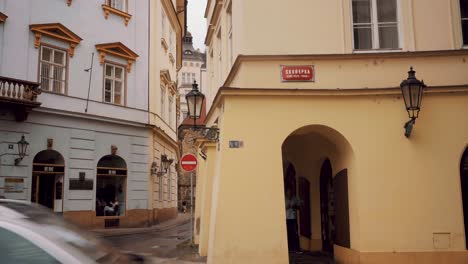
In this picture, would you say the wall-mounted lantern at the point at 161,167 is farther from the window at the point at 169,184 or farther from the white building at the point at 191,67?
the white building at the point at 191,67

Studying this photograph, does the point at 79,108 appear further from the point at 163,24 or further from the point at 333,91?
the point at 333,91

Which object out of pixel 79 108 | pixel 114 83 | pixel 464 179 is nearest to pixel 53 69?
pixel 79 108

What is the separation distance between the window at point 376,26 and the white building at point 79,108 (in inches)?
504

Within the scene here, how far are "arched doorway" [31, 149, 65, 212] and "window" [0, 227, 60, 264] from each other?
17490 mm

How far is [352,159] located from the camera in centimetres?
1010

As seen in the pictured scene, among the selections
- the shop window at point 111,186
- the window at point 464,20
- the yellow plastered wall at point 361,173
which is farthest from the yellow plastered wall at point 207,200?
the shop window at point 111,186

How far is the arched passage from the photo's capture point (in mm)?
10719

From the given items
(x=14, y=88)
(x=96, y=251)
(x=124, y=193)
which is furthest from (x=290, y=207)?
(x=124, y=193)

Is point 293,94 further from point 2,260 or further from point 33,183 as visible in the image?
point 33,183

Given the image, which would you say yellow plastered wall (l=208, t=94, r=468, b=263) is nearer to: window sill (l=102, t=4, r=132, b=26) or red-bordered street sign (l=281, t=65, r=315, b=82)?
red-bordered street sign (l=281, t=65, r=315, b=82)

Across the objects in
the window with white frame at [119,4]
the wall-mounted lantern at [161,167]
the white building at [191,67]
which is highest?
the white building at [191,67]

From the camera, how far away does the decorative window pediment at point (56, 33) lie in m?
20.3

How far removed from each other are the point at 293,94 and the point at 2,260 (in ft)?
23.8

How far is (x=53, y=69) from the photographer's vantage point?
21.1 metres
